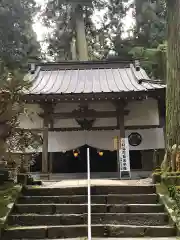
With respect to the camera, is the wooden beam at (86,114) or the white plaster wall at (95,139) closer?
the wooden beam at (86,114)

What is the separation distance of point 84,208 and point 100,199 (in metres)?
0.51

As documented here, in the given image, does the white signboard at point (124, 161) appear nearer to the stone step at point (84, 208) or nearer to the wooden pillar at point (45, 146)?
the wooden pillar at point (45, 146)

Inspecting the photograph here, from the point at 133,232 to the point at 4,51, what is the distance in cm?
2066

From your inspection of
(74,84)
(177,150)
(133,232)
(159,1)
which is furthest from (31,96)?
(159,1)

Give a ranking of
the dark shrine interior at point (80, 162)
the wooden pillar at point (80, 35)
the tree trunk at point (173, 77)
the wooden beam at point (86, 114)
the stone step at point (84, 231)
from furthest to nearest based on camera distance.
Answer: the wooden pillar at point (80, 35)
the dark shrine interior at point (80, 162)
the wooden beam at point (86, 114)
the tree trunk at point (173, 77)
the stone step at point (84, 231)

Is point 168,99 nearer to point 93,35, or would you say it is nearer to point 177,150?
point 177,150

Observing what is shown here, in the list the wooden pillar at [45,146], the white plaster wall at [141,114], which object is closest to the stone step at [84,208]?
the wooden pillar at [45,146]

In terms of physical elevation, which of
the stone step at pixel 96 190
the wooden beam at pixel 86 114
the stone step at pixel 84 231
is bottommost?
the stone step at pixel 84 231

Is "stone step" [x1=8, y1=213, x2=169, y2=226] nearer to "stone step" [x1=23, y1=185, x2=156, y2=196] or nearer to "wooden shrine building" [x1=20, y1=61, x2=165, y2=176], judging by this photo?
"stone step" [x1=23, y1=185, x2=156, y2=196]

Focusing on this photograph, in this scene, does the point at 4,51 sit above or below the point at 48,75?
above

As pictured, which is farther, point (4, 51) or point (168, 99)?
point (4, 51)

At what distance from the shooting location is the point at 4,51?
2378cm

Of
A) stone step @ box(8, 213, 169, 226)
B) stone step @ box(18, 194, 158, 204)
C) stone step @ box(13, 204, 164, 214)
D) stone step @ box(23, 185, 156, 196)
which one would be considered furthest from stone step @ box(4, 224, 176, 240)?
stone step @ box(23, 185, 156, 196)

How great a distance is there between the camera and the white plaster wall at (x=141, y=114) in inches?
520
